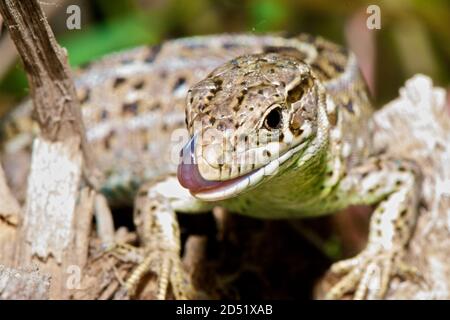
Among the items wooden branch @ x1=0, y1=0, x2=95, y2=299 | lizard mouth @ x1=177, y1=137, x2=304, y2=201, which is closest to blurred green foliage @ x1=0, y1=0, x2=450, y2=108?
wooden branch @ x1=0, y1=0, x2=95, y2=299

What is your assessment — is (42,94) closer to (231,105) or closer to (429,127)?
(231,105)

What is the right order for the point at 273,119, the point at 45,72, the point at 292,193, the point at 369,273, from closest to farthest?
the point at 273,119, the point at 45,72, the point at 292,193, the point at 369,273

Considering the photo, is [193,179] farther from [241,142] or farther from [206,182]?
[241,142]

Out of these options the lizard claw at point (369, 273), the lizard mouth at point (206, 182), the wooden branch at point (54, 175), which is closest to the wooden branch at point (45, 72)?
the wooden branch at point (54, 175)

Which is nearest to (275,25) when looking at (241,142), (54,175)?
(54,175)

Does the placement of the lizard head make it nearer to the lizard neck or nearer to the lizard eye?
the lizard eye

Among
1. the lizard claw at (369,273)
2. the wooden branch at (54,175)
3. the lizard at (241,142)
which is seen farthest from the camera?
the lizard claw at (369,273)

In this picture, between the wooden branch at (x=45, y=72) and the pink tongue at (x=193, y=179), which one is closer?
the pink tongue at (x=193, y=179)

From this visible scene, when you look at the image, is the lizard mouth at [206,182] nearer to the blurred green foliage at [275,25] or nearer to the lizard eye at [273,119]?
the lizard eye at [273,119]
